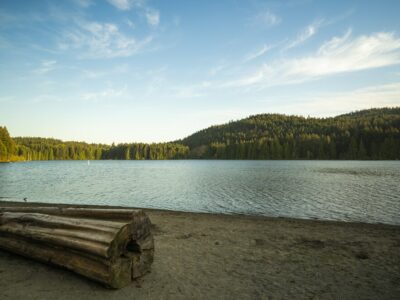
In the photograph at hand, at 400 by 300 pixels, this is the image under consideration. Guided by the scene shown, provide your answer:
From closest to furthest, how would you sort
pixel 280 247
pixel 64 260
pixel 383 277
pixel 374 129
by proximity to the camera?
1. pixel 64 260
2. pixel 383 277
3. pixel 280 247
4. pixel 374 129

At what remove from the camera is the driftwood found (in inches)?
220

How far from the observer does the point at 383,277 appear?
6.77m

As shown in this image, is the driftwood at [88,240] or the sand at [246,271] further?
the sand at [246,271]

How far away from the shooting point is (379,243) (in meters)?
10.3

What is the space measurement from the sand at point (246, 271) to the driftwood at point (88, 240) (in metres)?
0.38

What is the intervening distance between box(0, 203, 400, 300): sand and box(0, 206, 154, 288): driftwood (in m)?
0.38

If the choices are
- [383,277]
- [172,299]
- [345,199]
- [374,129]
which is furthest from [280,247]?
[374,129]

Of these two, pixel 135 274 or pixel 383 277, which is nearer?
pixel 135 274

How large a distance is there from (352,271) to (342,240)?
12.8ft

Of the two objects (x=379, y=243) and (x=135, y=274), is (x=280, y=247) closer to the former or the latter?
(x=379, y=243)

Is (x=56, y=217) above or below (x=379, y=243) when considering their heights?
above

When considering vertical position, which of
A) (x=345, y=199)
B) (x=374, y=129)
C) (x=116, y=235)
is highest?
(x=374, y=129)

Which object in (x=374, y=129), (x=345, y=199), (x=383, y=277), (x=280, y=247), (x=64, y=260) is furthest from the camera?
(x=374, y=129)

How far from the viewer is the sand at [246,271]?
5.79 m
